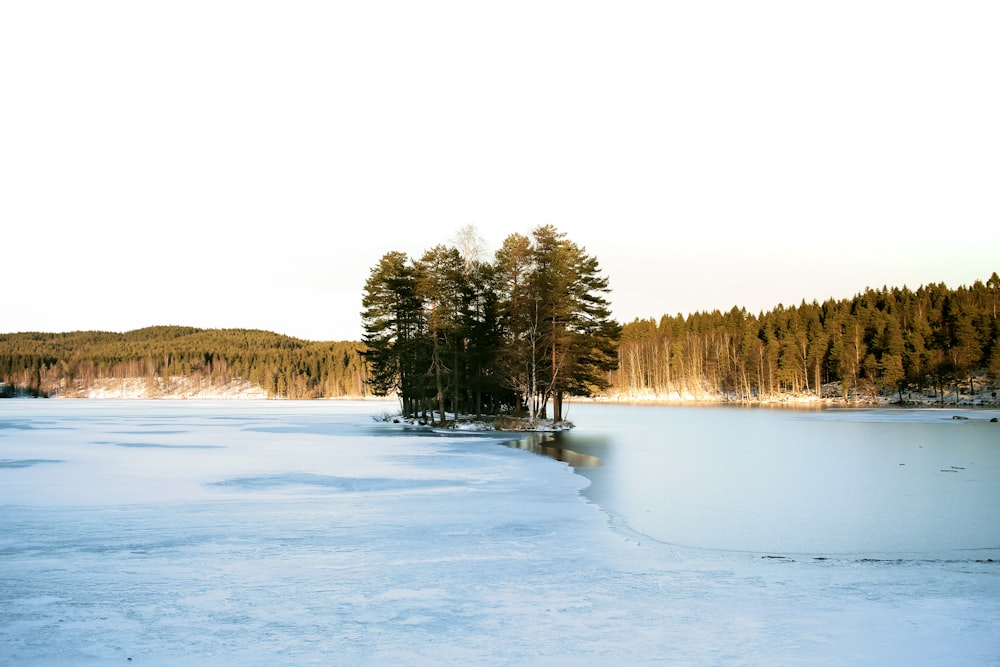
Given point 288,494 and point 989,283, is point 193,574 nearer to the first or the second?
point 288,494

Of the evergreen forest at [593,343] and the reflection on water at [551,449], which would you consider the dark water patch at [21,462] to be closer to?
the reflection on water at [551,449]

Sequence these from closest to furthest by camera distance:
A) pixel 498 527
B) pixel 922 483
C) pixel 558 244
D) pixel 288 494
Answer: pixel 498 527, pixel 288 494, pixel 922 483, pixel 558 244

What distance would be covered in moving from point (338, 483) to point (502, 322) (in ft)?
107

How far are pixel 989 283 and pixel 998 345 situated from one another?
108 feet

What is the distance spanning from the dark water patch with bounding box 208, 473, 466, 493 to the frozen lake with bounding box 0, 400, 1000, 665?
82mm

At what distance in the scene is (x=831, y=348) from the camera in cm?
10556

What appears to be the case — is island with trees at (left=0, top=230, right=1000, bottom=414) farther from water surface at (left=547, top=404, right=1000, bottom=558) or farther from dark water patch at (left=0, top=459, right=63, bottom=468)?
dark water patch at (left=0, top=459, right=63, bottom=468)

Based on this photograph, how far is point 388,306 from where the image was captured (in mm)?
55875

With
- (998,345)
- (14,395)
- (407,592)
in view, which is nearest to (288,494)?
(407,592)

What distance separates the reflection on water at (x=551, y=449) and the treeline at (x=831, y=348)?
67.8 m

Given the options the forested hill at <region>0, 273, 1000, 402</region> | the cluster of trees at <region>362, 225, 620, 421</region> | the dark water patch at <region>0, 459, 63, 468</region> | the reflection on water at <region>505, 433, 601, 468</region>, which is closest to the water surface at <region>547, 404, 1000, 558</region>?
the reflection on water at <region>505, 433, 601, 468</region>

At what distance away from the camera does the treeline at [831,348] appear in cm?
8900

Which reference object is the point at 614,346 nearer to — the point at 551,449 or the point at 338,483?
the point at 551,449

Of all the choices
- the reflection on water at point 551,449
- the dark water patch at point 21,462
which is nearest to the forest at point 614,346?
the reflection on water at point 551,449
